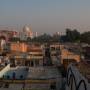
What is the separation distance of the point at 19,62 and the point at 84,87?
16.1 m

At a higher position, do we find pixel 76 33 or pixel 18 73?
pixel 76 33

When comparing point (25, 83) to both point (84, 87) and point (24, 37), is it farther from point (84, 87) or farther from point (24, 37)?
point (24, 37)

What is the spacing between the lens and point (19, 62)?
861 inches

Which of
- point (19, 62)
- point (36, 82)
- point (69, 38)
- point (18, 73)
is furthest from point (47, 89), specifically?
point (69, 38)

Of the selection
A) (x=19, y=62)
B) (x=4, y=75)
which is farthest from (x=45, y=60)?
(x=4, y=75)

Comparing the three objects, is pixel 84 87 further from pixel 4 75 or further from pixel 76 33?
pixel 76 33

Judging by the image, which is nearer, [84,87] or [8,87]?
[84,87]

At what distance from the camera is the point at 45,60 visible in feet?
75.8

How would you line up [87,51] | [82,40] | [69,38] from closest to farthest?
[87,51] < [82,40] < [69,38]

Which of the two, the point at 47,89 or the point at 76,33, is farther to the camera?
the point at 76,33

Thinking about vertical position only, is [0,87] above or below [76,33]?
below

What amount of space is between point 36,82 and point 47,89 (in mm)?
893

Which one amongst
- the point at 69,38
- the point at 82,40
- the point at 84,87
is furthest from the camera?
the point at 69,38

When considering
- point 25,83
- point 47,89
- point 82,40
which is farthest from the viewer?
point 82,40
